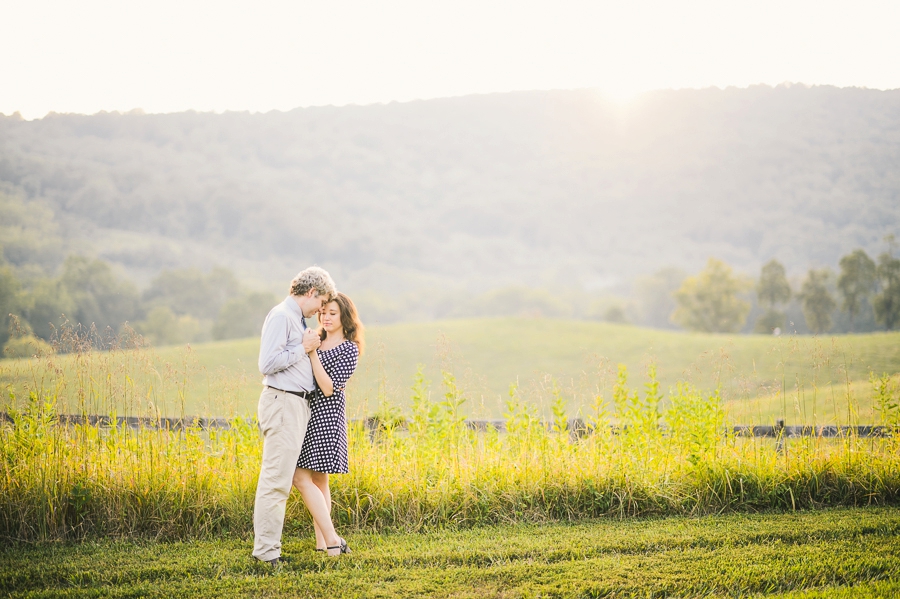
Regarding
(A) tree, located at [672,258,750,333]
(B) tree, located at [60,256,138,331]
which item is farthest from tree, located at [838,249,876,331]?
(B) tree, located at [60,256,138,331]

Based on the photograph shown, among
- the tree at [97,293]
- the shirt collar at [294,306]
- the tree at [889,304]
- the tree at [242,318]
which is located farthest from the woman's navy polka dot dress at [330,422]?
the tree at [97,293]

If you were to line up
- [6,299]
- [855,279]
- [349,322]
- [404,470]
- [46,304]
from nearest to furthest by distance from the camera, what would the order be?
[349,322], [404,470], [855,279], [6,299], [46,304]

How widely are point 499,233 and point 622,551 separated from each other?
493ft

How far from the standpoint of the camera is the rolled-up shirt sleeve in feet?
14.5

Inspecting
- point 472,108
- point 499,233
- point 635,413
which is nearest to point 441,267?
point 499,233

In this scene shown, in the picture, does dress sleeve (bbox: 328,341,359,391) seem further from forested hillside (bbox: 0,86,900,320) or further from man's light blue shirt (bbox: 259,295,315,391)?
forested hillside (bbox: 0,86,900,320)

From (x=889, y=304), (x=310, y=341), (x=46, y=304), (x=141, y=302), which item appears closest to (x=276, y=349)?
(x=310, y=341)

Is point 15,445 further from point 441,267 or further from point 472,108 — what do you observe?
point 472,108

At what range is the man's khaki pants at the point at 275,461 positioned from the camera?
4547 mm

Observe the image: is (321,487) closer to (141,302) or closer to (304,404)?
(304,404)

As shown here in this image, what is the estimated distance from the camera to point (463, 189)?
162 metres

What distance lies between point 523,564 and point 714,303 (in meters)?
69.9

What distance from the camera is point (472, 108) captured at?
183m

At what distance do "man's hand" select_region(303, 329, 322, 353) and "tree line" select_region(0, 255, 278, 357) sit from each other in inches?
2767
